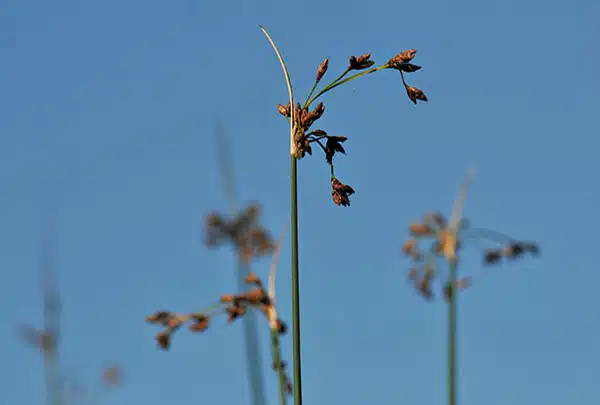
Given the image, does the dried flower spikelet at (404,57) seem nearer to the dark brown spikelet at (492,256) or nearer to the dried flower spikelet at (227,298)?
the dried flower spikelet at (227,298)

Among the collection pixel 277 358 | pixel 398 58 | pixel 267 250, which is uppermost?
pixel 398 58

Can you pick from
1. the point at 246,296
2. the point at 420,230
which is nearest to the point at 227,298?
the point at 246,296

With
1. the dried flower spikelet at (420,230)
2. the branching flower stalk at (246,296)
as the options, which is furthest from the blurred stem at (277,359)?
the dried flower spikelet at (420,230)

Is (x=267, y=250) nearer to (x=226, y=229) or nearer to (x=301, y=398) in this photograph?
(x=226, y=229)

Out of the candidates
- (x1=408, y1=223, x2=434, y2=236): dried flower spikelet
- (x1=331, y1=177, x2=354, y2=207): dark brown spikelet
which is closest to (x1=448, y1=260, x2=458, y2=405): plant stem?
(x1=408, y1=223, x2=434, y2=236): dried flower spikelet

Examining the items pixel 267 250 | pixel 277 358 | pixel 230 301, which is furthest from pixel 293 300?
pixel 267 250

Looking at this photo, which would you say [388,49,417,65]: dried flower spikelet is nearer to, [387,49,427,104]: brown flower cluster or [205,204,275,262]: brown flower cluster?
[387,49,427,104]: brown flower cluster
